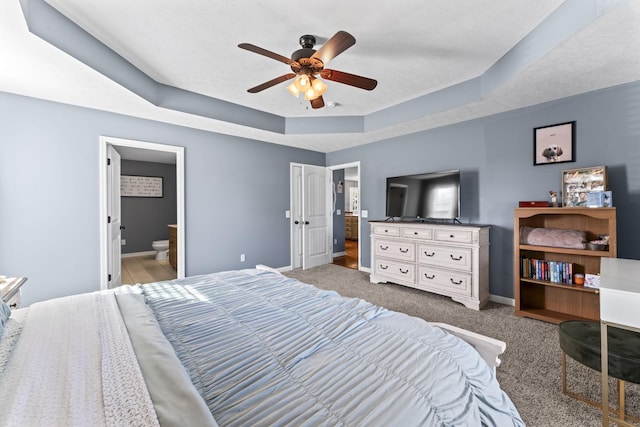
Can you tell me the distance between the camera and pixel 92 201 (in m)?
3.25

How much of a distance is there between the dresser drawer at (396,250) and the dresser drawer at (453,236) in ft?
1.30

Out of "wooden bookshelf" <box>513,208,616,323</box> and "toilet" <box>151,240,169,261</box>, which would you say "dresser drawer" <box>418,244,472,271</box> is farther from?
"toilet" <box>151,240,169,261</box>

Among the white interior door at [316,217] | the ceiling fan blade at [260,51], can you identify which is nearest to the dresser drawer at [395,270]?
the white interior door at [316,217]

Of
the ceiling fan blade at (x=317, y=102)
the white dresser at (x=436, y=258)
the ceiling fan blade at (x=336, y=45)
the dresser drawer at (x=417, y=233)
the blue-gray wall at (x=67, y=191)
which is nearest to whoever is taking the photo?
the ceiling fan blade at (x=336, y=45)

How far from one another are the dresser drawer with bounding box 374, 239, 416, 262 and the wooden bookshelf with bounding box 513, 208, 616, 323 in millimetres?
1215

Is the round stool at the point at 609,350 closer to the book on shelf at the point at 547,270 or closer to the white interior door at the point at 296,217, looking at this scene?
the book on shelf at the point at 547,270

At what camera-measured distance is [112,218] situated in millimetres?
3488

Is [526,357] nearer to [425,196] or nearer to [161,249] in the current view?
[425,196]

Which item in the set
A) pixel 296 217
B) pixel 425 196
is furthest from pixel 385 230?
pixel 296 217

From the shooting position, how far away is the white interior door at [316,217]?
5375 millimetres

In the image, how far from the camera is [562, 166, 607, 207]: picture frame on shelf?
2.65 metres

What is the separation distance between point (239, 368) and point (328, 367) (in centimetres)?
32

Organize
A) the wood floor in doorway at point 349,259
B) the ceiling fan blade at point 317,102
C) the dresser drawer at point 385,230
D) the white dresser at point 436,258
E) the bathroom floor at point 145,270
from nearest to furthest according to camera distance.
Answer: the ceiling fan blade at point 317,102, the white dresser at point 436,258, the dresser drawer at point 385,230, the bathroom floor at point 145,270, the wood floor in doorway at point 349,259

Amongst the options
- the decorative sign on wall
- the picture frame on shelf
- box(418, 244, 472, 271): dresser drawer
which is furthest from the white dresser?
the decorative sign on wall
